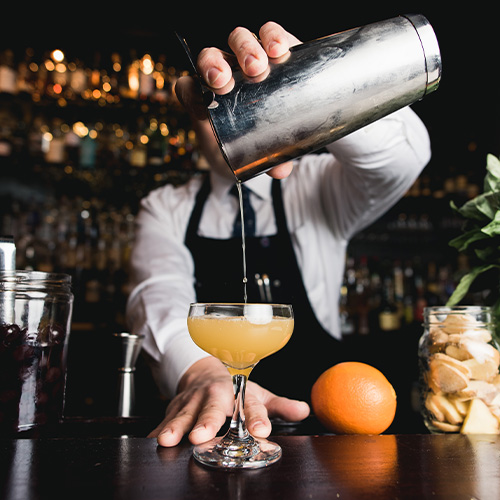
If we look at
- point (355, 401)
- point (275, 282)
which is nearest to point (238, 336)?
point (355, 401)

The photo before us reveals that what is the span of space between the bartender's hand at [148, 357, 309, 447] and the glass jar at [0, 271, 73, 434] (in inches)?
7.3

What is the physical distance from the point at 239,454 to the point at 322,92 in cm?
51

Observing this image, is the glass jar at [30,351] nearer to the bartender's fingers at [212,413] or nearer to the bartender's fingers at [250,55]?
the bartender's fingers at [212,413]

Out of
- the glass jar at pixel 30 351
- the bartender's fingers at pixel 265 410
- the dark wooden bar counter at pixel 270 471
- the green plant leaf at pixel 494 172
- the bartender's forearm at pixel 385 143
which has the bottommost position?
the dark wooden bar counter at pixel 270 471

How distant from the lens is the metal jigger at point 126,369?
98cm

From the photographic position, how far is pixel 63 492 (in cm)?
50

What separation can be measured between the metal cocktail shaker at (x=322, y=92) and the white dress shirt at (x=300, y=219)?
44 centimetres

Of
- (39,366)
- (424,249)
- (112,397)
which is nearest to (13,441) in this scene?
(39,366)

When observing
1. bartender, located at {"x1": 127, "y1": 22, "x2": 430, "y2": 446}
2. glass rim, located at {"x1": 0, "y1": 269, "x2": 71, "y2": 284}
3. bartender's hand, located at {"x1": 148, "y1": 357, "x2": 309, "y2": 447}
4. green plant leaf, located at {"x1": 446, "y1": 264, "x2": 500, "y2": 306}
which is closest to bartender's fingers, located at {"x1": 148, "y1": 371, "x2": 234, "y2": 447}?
bartender's hand, located at {"x1": 148, "y1": 357, "x2": 309, "y2": 447}

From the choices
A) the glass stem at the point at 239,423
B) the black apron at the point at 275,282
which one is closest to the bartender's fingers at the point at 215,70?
the glass stem at the point at 239,423

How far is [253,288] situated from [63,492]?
122 cm

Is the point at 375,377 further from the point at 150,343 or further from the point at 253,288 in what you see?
the point at 253,288

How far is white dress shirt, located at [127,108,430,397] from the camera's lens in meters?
1.19

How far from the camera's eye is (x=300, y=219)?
1759mm
